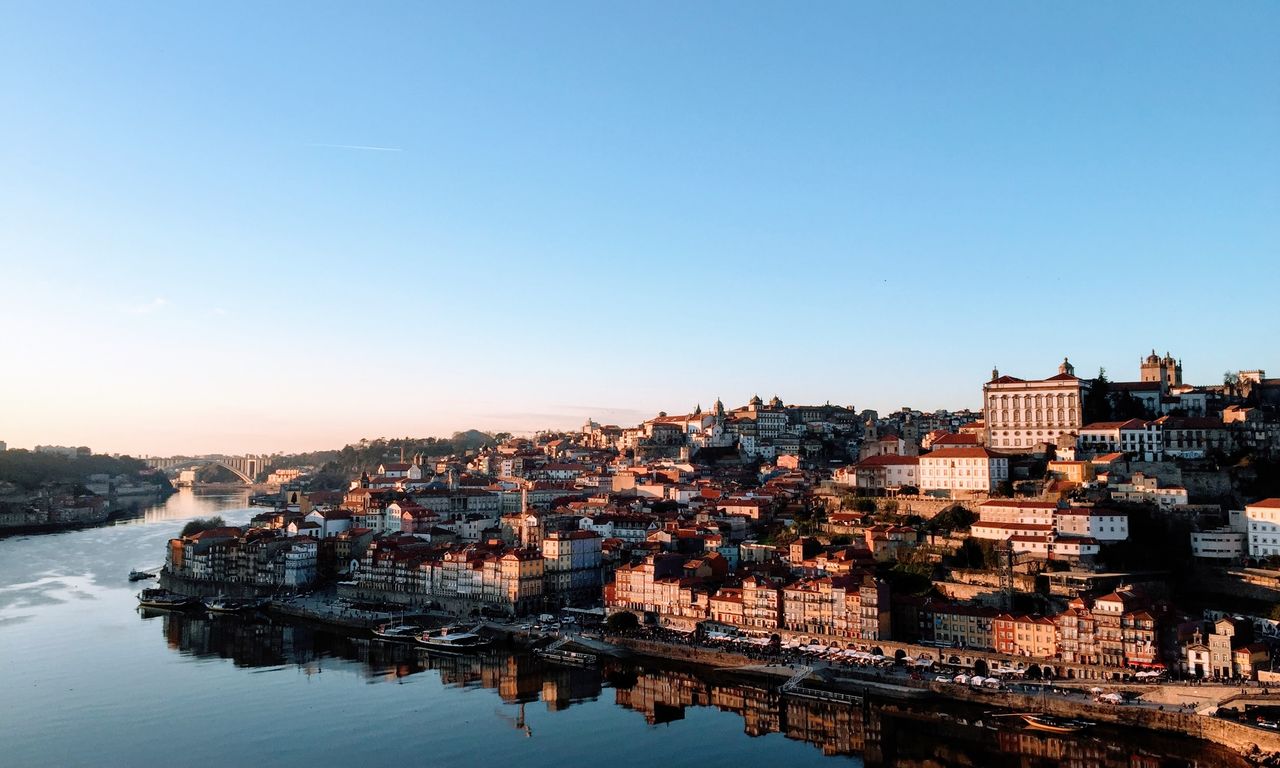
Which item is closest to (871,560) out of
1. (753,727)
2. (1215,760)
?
(753,727)

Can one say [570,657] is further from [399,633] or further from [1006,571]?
[1006,571]

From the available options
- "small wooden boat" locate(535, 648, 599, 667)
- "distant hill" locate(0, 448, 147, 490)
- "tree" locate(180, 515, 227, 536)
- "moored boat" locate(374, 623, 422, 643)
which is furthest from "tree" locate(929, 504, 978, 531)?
"distant hill" locate(0, 448, 147, 490)

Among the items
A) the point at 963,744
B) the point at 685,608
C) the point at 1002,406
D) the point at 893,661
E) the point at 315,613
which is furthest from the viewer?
the point at 1002,406

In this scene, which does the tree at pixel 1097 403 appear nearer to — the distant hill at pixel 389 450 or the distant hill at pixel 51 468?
the distant hill at pixel 389 450

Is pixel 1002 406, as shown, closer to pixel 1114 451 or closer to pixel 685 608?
pixel 1114 451

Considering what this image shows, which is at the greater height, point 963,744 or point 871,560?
point 871,560

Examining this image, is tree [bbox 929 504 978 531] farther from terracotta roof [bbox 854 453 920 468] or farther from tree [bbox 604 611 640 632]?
tree [bbox 604 611 640 632]

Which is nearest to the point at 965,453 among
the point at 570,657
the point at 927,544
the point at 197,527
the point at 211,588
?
the point at 927,544
